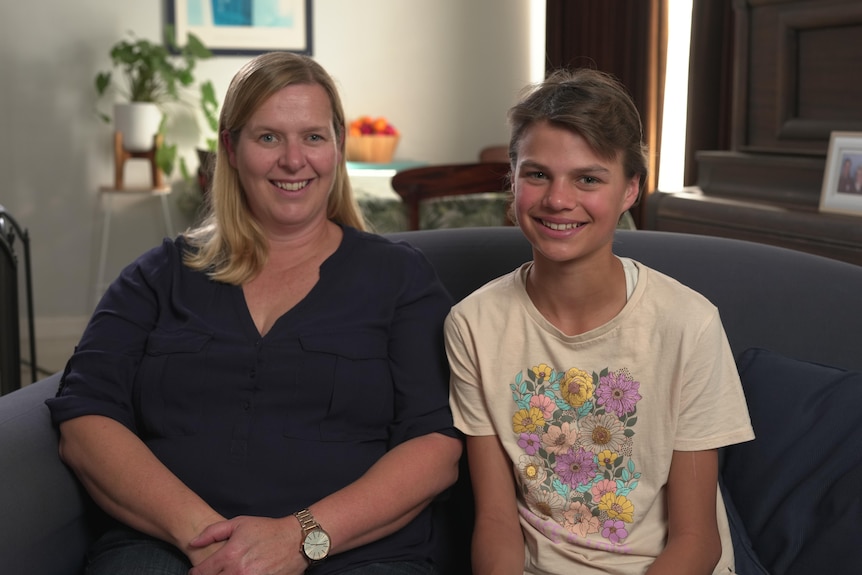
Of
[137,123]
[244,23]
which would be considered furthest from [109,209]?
[244,23]

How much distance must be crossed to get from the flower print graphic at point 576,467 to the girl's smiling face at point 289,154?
0.63m

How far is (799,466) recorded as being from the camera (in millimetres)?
1556

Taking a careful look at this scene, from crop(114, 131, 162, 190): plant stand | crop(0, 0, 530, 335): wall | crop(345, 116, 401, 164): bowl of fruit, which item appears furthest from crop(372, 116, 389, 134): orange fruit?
crop(114, 131, 162, 190): plant stand

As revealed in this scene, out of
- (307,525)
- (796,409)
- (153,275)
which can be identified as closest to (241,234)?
(153,275)

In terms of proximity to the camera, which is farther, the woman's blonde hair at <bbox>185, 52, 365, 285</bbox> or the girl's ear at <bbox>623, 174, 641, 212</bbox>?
the woman's blonde hair at <bbox>185, 52, 365, 285</bbox>

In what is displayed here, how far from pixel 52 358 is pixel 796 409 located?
4599mm

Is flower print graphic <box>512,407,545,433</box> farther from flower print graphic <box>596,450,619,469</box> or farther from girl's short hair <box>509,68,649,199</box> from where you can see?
girl's short hair <box>509,68,649,199</box>

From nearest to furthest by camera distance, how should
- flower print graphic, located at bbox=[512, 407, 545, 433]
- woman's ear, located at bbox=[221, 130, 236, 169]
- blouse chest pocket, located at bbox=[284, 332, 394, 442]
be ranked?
flower print graphic, located at bbox=[512, 407, 545, 433] < blouse chest pocket, located at bbox=[284, 332, 394, 442] < woman's ear, located at bbox=[221, 130, 236, 169]

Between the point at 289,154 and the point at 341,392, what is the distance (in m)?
0.42

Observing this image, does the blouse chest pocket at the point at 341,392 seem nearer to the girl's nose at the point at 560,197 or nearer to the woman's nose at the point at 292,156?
the woman's nose at the point at 292,156

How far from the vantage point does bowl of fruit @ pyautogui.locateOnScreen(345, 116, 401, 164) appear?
18.4ft

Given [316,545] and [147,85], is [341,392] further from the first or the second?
[147,85]

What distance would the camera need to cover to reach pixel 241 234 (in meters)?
1.80

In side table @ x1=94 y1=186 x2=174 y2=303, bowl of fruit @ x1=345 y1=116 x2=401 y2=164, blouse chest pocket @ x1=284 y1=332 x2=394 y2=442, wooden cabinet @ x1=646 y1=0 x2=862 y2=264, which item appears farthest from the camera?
bowl of fruit @ x1=345 y1=116 x2=401 y2=164
